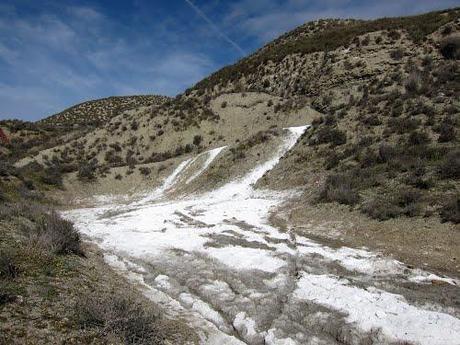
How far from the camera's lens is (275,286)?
9.33m

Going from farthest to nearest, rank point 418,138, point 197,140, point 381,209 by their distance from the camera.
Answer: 1. point 197,140
2. point 418,138
3. point 381,209

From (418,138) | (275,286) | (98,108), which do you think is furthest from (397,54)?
(98,108)

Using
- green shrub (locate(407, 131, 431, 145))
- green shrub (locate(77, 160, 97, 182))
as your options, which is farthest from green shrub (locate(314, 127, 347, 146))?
green shrub (locate(77, 160, 97, 182))

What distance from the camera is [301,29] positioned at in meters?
67.0

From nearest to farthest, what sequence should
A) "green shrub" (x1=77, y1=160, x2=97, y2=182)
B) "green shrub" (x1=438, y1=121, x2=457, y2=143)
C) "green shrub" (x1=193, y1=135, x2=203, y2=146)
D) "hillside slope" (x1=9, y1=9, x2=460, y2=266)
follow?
"hillside slope" (x1=9, y1=9, x2=460, y2=266) → "green shrub" (x1=438, y1=121, x2=457, y2=143) → "green shrub" (x1=77, y1=160, x2=97, y2=182) → "green shrub" (x1=193, y1=135, x2=203, y2=146)

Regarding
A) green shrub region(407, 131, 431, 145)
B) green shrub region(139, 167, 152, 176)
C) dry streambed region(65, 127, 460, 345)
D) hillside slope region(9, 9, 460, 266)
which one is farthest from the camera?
green shrub region(139, 167, 152, 176)

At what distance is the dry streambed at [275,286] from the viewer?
7.23 metres

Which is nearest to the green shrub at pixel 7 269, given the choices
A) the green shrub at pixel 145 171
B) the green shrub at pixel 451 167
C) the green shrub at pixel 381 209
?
the green shrub at pixel 381 209

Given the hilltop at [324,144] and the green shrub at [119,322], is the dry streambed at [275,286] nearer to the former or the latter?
the green shrub at [119,322]

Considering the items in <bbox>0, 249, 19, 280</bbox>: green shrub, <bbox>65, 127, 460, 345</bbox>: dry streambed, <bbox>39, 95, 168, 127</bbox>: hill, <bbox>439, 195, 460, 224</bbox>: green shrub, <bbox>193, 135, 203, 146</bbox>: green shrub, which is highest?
<bbox>39, 95, 168, 127</bbox>: hill

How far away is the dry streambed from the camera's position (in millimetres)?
7227

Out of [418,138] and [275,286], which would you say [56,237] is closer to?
[275,286]

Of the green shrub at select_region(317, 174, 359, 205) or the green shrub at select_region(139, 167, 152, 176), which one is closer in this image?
the green shrub at select_region(317, 174, 359, 205)

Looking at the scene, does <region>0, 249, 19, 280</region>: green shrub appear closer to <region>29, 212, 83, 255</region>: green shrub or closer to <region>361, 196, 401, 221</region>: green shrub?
<region>29, 212, 83, 255</region>: green shrub
